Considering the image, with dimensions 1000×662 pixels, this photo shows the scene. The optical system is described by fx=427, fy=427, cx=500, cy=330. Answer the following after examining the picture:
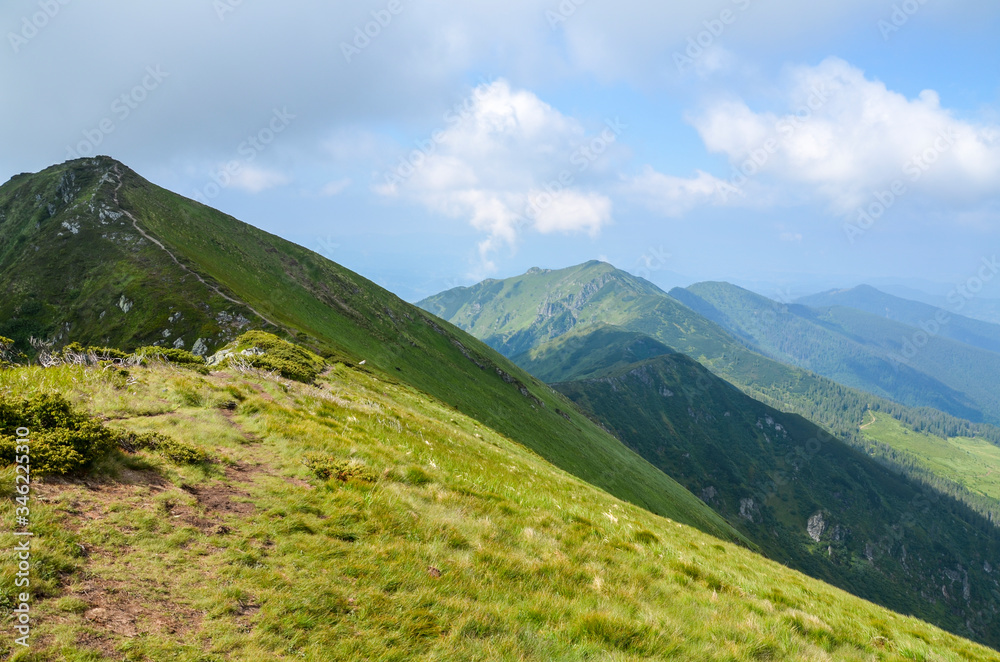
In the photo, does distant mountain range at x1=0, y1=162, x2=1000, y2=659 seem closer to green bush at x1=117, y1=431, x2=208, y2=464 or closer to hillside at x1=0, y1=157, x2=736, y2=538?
hillside at x1=0, y1=157, x2=736, y2=538

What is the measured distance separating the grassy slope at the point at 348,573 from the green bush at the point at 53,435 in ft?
1.54

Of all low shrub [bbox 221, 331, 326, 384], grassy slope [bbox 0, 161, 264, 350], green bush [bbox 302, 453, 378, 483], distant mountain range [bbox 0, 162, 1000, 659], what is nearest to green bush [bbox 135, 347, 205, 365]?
distant mountain range [bbox 0, 162, 1000, 659]

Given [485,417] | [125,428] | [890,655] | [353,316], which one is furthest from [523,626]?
[353,316]

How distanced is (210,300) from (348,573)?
54.4 metres

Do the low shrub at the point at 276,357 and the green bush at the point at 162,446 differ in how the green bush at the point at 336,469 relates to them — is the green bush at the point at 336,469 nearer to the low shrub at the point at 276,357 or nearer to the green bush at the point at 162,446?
the green bush at the point at 162,446

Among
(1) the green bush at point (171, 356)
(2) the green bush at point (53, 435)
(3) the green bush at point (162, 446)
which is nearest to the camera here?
(2) the green bush at point (53, 435)

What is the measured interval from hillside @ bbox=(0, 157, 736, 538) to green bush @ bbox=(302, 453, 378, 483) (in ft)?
130

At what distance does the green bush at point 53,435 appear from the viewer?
821 cm

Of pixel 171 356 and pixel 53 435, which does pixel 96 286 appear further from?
pixel 53 435

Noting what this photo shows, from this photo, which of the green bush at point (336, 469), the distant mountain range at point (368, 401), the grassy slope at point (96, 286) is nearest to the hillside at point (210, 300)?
the grassy slope at point (96, 286)

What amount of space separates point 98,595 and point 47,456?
13.0 feet

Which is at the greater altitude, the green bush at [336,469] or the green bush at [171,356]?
A: the green bush at [171,356]

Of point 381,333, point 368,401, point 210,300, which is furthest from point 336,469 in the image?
point 381,333

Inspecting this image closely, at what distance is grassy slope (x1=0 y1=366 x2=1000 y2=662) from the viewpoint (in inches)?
245
